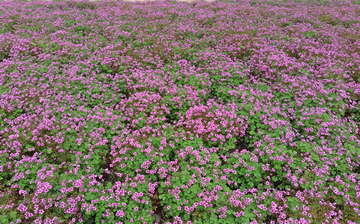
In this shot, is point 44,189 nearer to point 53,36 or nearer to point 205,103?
point 205,103

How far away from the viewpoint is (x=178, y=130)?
303 inches

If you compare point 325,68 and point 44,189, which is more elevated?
point 325,68

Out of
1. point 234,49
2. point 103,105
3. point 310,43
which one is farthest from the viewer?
point 310,43

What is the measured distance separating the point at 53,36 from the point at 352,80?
19.1 meters

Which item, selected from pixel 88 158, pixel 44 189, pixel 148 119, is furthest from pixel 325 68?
pixel 44 189

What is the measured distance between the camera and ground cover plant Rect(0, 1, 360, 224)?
18.3 ft

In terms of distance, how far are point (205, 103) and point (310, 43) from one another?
33.7ft

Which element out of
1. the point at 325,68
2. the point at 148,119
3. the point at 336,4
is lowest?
the point at 148,119

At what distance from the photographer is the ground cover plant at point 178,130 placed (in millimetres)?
5566

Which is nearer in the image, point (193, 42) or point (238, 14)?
point (193, 42)

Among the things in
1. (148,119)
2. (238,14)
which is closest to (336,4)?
Result: (238,14)

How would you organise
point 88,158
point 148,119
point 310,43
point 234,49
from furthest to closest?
point 310,43
point 234,49
point 148,119
point 88,158

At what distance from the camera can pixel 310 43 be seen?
14281 mm

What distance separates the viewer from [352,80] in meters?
10.9
